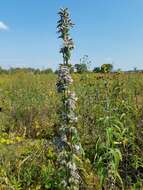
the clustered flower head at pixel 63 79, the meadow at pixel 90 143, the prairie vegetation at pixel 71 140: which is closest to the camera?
the clustered flower head at pixel 63 79

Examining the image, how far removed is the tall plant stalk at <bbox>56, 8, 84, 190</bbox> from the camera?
10.4ft

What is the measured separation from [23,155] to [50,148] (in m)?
0.38

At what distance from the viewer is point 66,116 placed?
3262mm

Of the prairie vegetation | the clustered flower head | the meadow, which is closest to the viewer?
the clustered flower head

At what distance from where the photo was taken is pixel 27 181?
5.45 m

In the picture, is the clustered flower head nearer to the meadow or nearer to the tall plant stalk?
the tall plant stalk

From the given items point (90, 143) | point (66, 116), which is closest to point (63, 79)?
point (66, 116)

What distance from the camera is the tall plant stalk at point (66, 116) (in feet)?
10.4

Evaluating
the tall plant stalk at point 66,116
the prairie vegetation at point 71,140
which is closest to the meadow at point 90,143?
the prairie vegetation at point 71,140

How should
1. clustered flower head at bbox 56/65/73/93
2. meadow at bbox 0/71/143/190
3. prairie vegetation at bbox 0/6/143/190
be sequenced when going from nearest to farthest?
clustered flower head at bbox 56/65/73/93, prairie vegetation at bbox 0/6/143/190, meadow at bbox 0/71/143/190

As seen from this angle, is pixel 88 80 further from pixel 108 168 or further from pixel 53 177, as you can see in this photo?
pixel 108 168

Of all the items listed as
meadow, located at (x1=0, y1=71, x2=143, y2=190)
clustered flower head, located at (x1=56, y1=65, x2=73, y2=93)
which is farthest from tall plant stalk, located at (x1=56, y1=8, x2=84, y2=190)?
meadow, located at (x1=0, y1=71, x2=143, y2=190)

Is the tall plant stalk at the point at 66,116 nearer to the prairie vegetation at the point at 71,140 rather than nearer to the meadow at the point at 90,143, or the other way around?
the prairie vegetation at the point at 71,140

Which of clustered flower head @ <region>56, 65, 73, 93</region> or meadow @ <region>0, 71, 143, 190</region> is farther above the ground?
clustered flower head @ <region>56, 65, 73, 93</region>
